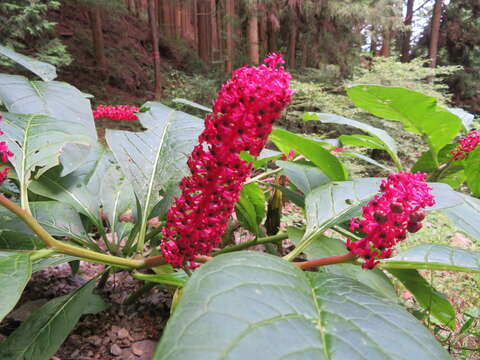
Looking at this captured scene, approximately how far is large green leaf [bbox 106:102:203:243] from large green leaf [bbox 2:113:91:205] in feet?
0.38

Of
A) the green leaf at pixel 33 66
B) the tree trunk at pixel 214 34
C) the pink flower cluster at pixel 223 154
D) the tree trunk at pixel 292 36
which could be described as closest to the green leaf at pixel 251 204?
the pink flower cluster at pixel 223 154

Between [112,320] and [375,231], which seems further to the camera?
[112,320]

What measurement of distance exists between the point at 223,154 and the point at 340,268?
19.9 inches

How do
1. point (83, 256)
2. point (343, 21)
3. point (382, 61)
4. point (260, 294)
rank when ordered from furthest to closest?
1. point (343, 21)
2. point (382, 61)
3. point (83, 256)
4. point (260, 294)

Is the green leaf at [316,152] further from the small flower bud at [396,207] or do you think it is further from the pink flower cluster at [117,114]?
the pink flower cluster at [117,114]

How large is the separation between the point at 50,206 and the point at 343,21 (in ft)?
34.8

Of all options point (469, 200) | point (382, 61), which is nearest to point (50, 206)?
point (469, 200)

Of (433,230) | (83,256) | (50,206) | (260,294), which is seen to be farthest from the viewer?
(433,230)

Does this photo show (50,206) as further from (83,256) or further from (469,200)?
(469,200)

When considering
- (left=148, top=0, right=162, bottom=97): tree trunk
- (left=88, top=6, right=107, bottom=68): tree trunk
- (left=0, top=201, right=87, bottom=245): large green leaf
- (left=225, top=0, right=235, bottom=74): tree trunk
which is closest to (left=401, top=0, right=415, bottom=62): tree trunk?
(left=225, top=0, right=235, bottom=74): tree trunk

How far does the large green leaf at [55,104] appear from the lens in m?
0.96

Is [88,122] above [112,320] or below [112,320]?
above

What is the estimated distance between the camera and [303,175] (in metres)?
1.16

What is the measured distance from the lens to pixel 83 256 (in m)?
0.72
